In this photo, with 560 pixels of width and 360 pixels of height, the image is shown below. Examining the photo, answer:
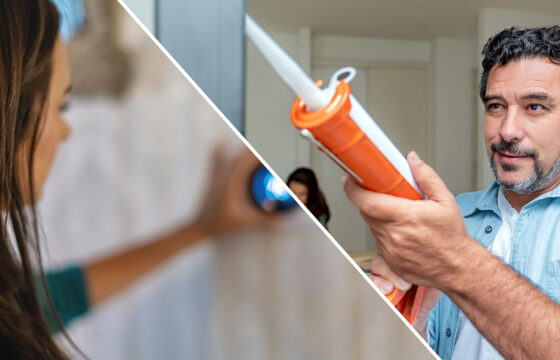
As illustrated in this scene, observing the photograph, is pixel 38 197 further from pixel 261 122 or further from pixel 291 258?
pixel 261 122

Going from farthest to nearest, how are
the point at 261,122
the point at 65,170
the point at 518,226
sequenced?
the point at 261,122
the point at 518,226
the point at 65,170

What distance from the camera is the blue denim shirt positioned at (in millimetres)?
775

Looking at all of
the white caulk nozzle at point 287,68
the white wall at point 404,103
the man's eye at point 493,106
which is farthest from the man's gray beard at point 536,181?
the white wall at point 404,103

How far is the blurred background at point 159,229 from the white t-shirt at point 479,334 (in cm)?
55

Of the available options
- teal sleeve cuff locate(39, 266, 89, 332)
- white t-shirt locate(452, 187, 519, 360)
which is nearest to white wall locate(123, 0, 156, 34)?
teal sleeve cuff locate(39, 266, 89, 332)

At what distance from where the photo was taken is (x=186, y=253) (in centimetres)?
26

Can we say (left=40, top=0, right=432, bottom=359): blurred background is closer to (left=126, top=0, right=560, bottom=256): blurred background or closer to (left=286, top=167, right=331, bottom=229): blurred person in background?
(left=286, top=167, right=331, bottom=229): blurred person in background

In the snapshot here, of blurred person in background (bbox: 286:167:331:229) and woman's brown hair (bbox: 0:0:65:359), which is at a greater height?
woman's brown hair (bbox: 0:0:65:359)

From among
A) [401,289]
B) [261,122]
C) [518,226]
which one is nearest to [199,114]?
[401,289]

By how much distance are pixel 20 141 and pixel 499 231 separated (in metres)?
0.86

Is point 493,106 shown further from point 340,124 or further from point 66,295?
point 66,295

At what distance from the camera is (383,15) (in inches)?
131

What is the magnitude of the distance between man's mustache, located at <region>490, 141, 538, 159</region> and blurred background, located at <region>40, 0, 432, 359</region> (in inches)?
28.7

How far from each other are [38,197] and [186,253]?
0.09 meters
